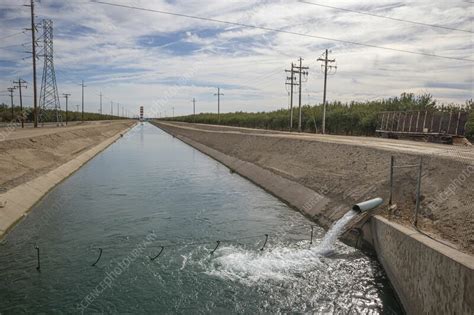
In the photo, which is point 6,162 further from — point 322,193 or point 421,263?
point 421,263

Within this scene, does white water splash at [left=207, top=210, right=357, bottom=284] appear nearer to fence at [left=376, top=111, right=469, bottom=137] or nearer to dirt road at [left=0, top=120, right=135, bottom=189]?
dirt road at [left=0, top=120, right=135, bottom=189]

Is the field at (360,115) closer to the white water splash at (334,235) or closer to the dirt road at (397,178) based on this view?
the dirt road at (397,178)

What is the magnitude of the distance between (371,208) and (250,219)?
634 cm

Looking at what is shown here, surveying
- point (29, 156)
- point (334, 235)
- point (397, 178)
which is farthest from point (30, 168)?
point (397, 178)

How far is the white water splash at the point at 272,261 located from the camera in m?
11.7

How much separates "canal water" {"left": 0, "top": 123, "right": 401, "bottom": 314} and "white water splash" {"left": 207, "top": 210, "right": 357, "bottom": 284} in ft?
0.11

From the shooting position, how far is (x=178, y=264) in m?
12.4

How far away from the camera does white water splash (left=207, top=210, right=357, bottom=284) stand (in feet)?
38.3

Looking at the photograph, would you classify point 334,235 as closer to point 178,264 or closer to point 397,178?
point 397,178

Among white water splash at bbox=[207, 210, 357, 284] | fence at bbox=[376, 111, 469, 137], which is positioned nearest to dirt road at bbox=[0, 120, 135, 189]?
white water splash at bbox=[207, 210, 357, 284]

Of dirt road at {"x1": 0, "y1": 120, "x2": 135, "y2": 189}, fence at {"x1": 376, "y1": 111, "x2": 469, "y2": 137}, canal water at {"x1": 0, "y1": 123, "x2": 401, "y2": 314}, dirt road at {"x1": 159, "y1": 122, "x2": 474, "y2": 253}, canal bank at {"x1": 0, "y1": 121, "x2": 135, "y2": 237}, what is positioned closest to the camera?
canal water at {"x1": 0, "y1": 123, "x2": 401, "y2": 314}

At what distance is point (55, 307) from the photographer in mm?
9602

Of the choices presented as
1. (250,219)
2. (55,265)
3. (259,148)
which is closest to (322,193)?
(250,219)

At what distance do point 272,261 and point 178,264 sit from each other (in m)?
3.03
